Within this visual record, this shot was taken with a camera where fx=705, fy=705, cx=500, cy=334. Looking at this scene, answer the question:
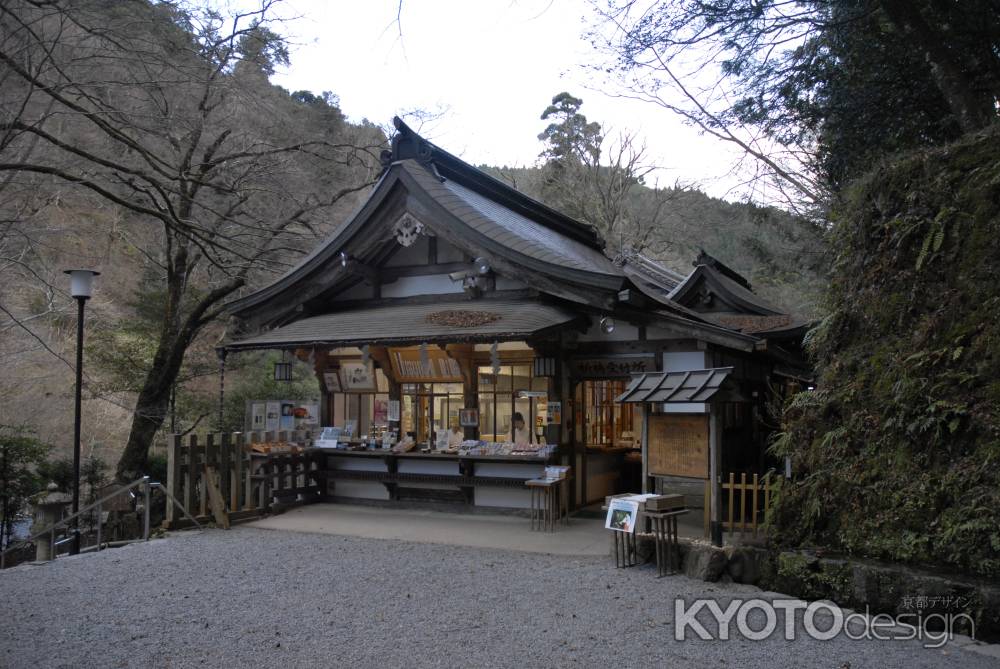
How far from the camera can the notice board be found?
785 centimetres

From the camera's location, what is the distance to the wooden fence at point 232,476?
10.0 metres

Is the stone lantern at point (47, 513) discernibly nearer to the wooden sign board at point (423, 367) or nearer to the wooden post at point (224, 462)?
the wooden post at point (224, 462)

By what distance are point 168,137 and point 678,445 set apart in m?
7.15

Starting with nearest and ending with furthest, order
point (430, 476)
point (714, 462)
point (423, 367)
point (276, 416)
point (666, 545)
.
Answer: point (666, 545), point (714, 462), point (430, 476), point (423, 367), point (276, 416)

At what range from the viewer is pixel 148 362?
16688 mm

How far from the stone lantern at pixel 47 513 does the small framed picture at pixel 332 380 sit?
461 cm

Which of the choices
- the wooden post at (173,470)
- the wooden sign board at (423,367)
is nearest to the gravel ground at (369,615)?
the wooden post at (173,470)

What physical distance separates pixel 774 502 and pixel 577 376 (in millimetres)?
4166

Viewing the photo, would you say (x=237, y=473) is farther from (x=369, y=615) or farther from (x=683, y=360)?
(x=683, y=360)

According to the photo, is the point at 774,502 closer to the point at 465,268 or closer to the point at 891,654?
the point at 891,654

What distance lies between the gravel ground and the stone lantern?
3209 mm

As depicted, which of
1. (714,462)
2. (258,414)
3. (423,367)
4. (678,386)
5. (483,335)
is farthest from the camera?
(258,414)

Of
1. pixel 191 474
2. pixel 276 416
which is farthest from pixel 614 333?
pixel 276 416

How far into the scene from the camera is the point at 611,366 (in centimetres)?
1065
